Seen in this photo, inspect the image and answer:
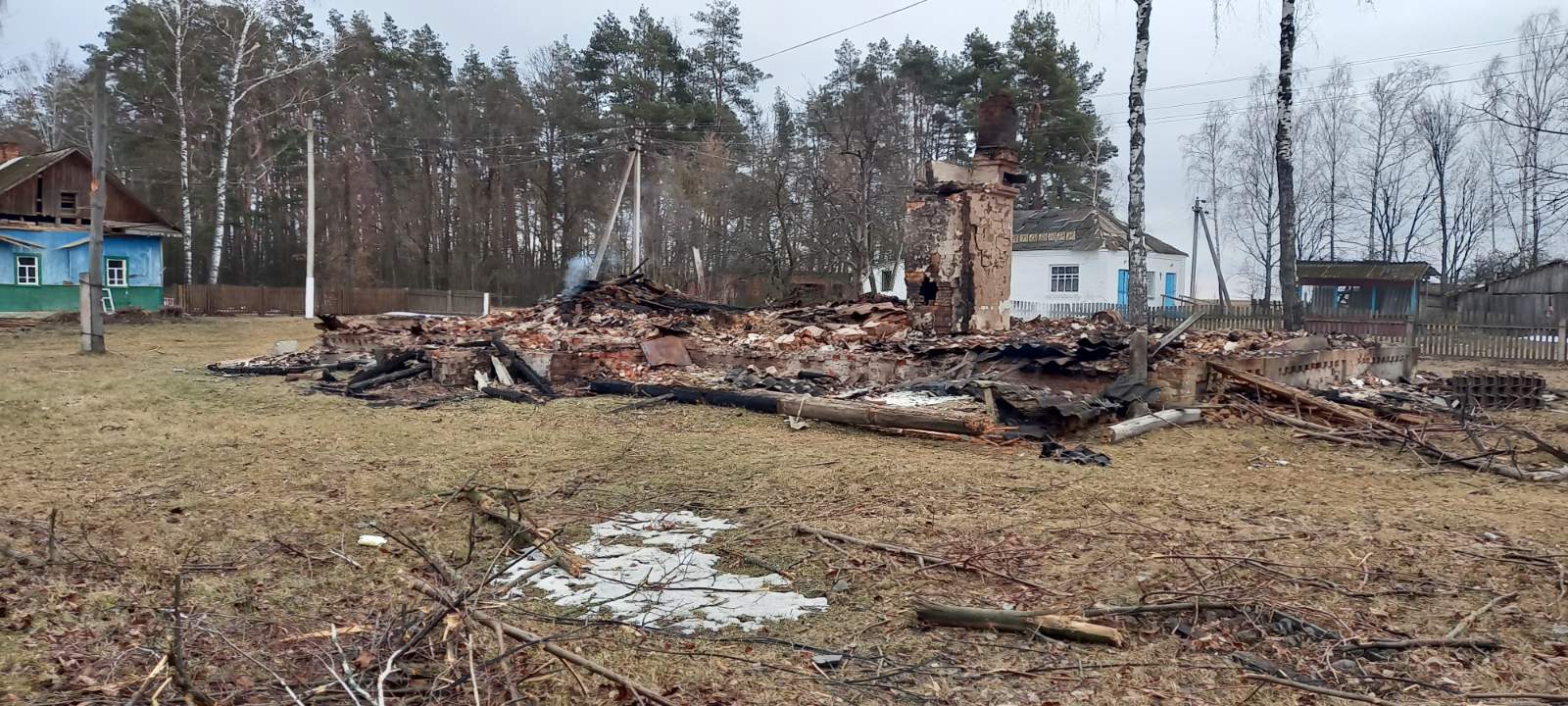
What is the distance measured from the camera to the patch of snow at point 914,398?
30.6ft

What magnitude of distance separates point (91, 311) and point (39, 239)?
14009 millimetres

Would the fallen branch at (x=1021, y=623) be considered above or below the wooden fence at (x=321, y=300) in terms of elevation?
below

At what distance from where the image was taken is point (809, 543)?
16.3ft

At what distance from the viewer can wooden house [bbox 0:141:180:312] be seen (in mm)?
25984

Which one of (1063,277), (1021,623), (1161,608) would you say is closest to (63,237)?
(1021,623)

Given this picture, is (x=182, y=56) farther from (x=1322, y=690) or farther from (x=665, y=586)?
(x=1322, y=690)

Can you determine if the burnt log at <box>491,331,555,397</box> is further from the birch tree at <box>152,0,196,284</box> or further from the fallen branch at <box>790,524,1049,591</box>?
the birch tree at <box>152,0,196,284</box>

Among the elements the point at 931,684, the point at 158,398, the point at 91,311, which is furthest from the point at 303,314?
the point at 931,684

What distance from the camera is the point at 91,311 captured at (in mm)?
16203

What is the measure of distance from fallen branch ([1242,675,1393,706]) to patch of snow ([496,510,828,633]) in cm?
172

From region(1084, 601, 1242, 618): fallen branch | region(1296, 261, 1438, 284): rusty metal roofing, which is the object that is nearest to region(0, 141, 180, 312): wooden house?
region(1084, 601, 1242, 618): fallen branch

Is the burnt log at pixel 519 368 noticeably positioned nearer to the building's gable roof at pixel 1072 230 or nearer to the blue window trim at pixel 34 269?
the blue window trim at pixel 34 269

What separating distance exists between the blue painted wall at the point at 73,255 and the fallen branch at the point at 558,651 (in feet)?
96.3

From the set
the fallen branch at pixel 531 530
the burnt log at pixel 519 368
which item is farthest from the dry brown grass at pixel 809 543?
the burnt log at pixel 519 368
